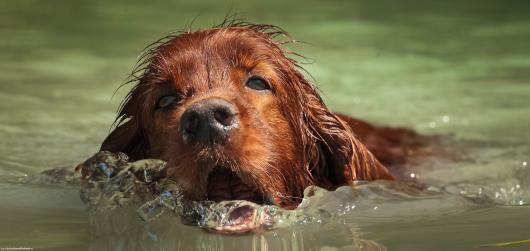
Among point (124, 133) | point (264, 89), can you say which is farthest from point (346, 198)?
point (124, 133)

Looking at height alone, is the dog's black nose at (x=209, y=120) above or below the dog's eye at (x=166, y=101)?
below

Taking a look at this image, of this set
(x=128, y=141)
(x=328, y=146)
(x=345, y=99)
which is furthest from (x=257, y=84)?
(x=345, y=99)

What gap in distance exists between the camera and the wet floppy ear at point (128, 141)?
4.83 m

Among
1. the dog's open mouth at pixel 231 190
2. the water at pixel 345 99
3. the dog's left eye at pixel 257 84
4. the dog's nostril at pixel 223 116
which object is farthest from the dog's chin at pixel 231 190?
the dog's left eye at pixel 257 84

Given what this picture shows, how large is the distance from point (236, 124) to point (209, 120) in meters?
0.13

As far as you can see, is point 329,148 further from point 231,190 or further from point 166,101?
point 166,101

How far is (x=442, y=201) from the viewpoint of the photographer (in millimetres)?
4770

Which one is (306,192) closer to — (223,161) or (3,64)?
(223,161)

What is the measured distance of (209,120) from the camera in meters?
3.90

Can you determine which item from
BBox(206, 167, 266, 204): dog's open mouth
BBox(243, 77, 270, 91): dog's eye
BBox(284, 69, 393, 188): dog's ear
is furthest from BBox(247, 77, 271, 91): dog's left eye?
BBox(206, 167, 266, 204): dog's open mouth

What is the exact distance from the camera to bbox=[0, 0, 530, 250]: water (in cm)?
404

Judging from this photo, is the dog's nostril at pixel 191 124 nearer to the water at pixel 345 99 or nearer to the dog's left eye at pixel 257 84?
the water at pixel 345 99

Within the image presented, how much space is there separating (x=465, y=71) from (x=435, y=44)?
3.61ft

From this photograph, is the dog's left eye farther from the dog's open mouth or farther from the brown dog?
the dog's open mouth
